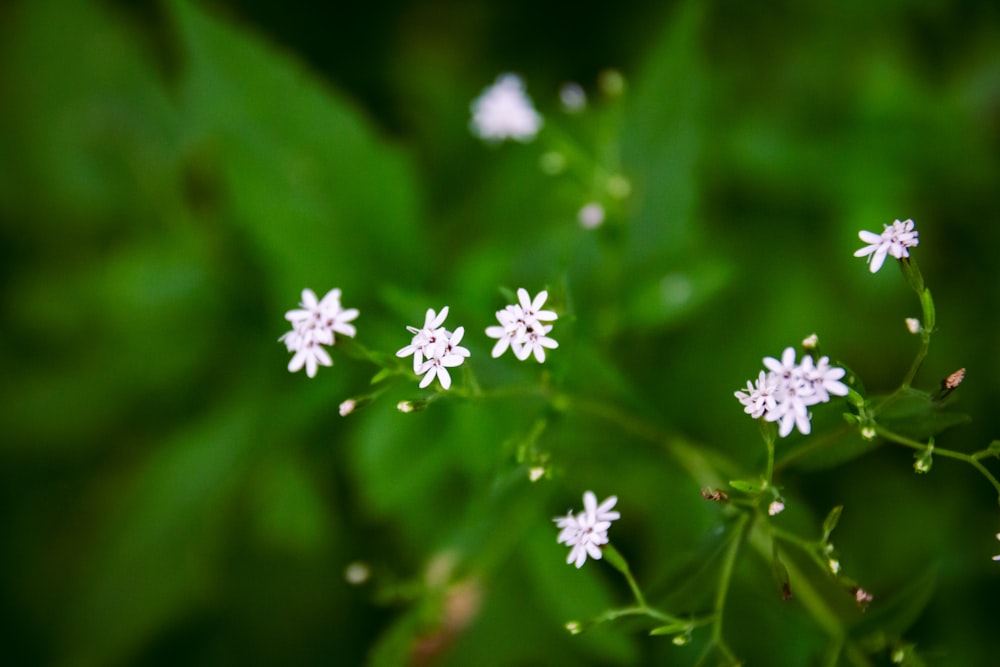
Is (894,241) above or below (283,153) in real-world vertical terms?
below

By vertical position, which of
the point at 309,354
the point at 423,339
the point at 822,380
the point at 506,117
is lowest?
the point at 822,380

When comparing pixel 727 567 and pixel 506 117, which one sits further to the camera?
pixel 506 117

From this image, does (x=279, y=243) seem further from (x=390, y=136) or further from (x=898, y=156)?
(x=898, y=156)

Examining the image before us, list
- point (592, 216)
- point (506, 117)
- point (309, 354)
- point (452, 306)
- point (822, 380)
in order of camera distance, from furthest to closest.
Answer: point (506, 117)
point (592, 216)
point (452, 306)
point (309, 354)
point (822, 380)

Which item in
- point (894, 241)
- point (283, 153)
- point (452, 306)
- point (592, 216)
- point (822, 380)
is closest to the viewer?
point (822, 380)

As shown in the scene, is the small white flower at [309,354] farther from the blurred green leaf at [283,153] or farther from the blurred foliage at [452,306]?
the blurred green leaf at [283,153]

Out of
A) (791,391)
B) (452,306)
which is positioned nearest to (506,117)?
(452,306)

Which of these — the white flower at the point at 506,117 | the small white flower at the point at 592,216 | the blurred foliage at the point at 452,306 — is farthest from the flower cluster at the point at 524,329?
the white flower at the point at 506,117

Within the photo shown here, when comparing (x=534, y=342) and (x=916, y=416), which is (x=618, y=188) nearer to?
(x=534, y=342)
